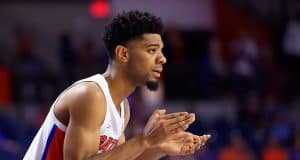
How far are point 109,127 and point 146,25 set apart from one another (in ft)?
2.01

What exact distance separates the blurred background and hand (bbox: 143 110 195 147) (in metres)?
4.61

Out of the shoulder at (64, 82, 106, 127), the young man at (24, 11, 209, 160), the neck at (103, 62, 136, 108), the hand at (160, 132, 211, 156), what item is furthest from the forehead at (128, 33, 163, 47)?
the hand at (160, 132, 211, 156)

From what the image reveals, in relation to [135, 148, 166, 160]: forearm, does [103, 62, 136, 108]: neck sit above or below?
above

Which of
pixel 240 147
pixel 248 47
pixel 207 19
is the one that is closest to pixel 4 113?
pixel 240 147

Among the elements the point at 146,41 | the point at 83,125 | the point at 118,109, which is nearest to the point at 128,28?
the point at 146,41

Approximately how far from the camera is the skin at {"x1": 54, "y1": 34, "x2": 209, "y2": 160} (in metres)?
3.79

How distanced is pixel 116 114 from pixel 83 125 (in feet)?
1.23

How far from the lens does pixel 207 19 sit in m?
13.3

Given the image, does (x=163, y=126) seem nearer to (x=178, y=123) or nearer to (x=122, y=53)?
(x=178, y=123)

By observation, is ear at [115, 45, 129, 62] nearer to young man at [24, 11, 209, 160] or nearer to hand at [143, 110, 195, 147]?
young man at [24, 11, 209, 160]

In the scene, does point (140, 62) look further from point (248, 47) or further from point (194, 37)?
point (194, 37)

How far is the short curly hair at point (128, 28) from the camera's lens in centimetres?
409

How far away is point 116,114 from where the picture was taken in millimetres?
4180

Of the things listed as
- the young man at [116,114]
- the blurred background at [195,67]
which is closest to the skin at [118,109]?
the young man at [116,114]
